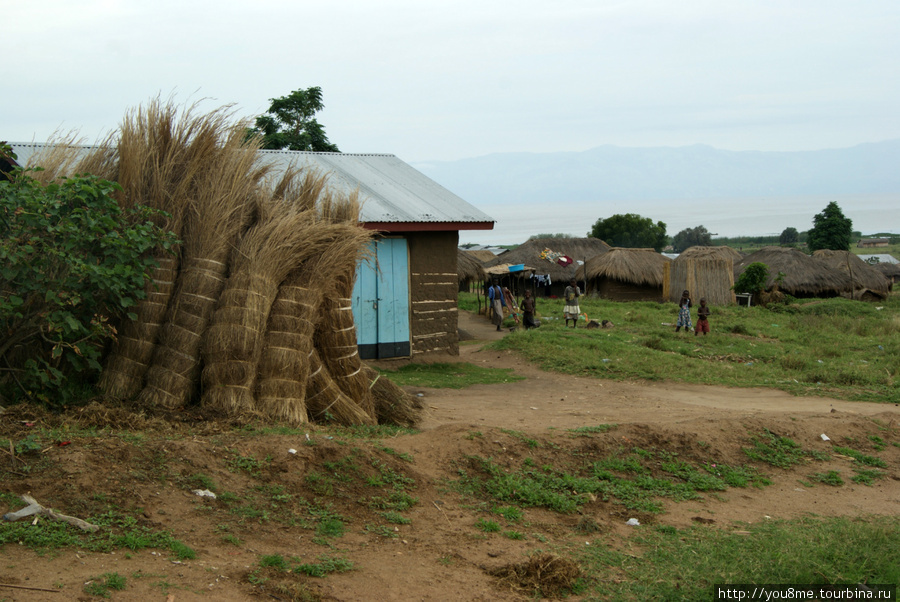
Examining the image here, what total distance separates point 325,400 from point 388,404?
87 cm

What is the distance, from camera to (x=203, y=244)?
6109 mm

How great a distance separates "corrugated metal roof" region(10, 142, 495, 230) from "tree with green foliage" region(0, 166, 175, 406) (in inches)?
224

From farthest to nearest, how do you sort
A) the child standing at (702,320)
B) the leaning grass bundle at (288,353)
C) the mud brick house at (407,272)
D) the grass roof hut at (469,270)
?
the grass roof hut at (469,270), the child standing at (702,320), the mud brick house at (407,272), the leaning grass bundle at (288,353)

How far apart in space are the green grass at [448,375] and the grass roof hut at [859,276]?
79.7ft

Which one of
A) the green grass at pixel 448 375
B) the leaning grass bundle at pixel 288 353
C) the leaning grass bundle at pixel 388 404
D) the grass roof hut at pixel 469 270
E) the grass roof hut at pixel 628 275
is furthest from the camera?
the grass roof hut at pixel 628 275

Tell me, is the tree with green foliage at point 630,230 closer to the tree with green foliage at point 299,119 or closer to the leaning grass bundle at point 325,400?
the tree with green foliage at point 299,119

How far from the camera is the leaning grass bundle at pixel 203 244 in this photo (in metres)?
5.86

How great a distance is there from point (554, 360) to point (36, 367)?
8829 mm

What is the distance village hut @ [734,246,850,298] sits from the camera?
2925 cm

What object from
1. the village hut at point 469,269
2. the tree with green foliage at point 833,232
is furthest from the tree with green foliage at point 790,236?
the village hut at point 469,269

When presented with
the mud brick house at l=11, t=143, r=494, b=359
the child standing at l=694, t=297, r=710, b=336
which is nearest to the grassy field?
the child standing at l=694, t=297, r=710, b=336

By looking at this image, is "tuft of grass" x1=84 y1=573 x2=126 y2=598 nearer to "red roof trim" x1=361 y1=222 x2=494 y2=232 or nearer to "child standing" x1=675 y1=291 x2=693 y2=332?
"red roof trim" x1=361 y1=222 x2=494 y2=232

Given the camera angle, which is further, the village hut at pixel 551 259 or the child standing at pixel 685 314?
the village hut at pixel 551 259

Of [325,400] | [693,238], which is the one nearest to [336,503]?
[325,400]
